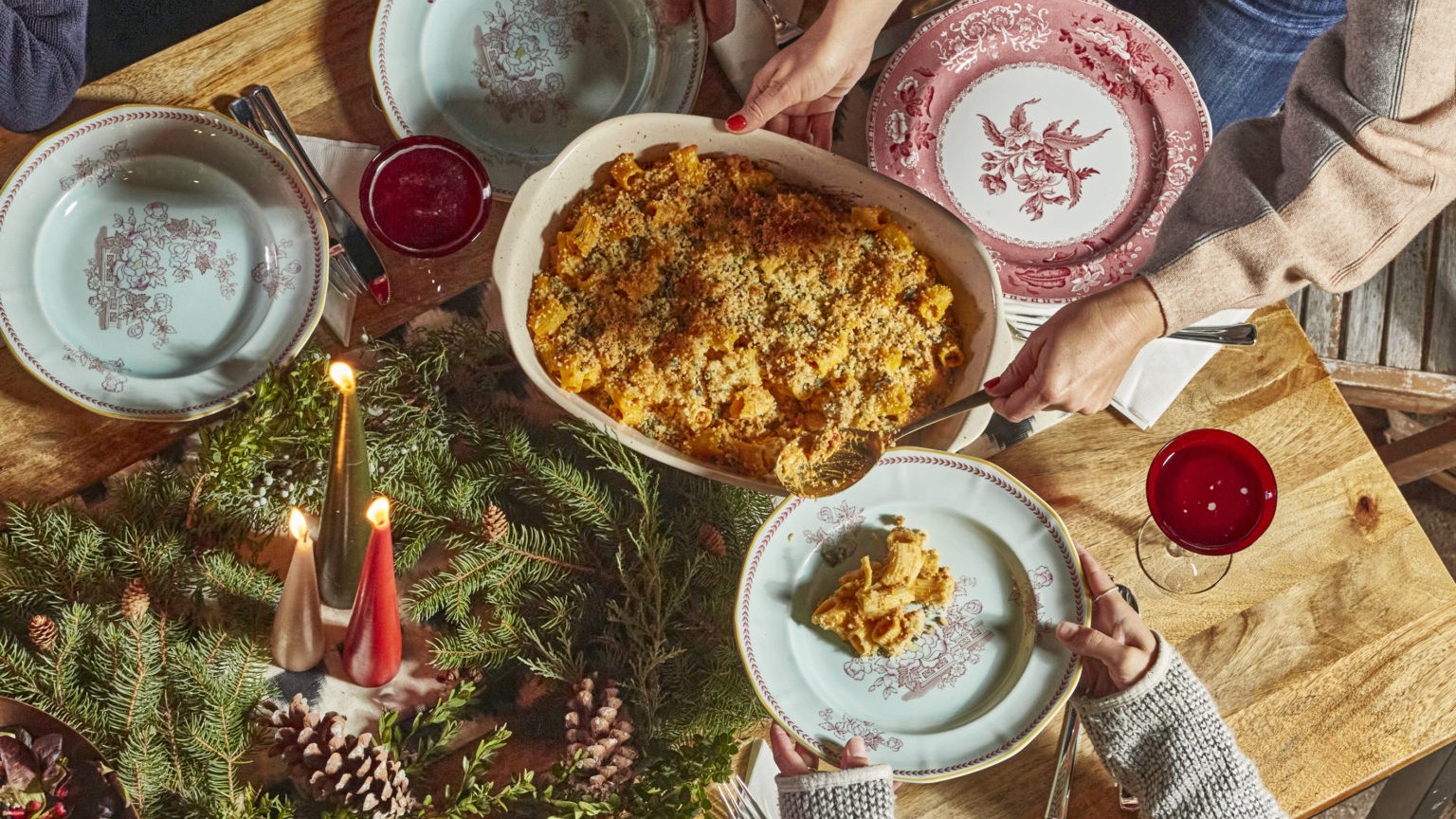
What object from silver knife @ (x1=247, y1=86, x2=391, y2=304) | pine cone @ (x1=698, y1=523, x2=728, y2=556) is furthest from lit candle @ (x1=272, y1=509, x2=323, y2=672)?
pine cone @ (x1=698, y1=523, x2=728, y2=556)

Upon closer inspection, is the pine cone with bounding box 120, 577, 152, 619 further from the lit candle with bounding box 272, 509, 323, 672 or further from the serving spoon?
the serving spoon

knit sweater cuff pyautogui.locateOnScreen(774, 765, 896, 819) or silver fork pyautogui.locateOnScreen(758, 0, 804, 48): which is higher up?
silver fork pyautogui.locateOnScreen(758, 0, 804, 48)

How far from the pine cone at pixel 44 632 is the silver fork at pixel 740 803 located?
2.49 ft

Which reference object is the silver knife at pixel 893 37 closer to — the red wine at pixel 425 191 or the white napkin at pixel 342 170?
the red wine at pixel 425 191

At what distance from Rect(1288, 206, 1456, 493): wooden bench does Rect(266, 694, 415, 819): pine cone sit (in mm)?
1615

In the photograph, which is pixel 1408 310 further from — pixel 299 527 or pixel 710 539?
pixel 299 527

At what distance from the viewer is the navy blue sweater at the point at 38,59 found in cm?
124

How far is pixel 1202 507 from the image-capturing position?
1.27 m

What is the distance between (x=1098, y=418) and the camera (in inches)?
53.2

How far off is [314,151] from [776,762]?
954mm

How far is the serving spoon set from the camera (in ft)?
3.87

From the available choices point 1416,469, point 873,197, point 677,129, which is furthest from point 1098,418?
point 1416,469

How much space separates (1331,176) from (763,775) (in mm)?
935

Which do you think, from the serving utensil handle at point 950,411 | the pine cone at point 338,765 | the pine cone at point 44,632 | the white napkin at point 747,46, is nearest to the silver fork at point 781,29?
the white napkin at point 747,46
